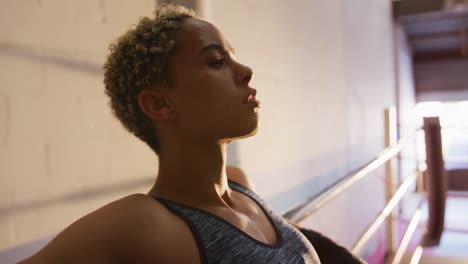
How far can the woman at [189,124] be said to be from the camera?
0.60 meters

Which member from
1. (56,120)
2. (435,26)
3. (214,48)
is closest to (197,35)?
(214,48)

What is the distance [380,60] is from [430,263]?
4.83 feet

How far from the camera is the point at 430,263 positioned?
2.74m

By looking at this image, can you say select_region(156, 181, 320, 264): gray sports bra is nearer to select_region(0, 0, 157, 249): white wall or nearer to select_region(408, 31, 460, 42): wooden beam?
select_region(0, 0, 157, 249): white wall

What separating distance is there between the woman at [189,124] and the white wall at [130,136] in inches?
4.9

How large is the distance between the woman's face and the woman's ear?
11mm

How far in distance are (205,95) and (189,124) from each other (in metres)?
0.05

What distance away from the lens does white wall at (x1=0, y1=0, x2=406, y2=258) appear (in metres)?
0.69

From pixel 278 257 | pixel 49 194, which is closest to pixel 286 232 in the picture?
pixel 278 257

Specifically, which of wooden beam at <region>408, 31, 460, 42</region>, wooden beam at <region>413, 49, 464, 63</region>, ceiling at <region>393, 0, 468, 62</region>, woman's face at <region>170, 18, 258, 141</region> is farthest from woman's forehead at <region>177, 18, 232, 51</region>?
wooden beam at <region>413, 49, 464, 63</region>

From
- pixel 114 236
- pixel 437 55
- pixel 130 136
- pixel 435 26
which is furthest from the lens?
pixel 437 55

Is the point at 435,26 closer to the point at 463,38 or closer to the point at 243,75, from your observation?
the point at 463,38

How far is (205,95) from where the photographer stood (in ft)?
2.13

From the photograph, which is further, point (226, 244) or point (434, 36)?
point (434, 36)
